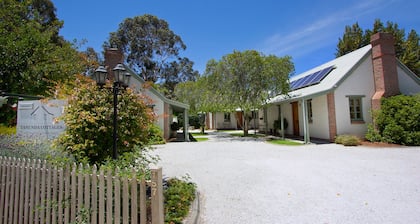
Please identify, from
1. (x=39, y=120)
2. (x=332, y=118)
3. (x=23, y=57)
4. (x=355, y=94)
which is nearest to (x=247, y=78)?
(x=332, y=118)

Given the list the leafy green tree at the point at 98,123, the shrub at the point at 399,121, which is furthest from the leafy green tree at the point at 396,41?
the leafy green tree at the point at 98,123

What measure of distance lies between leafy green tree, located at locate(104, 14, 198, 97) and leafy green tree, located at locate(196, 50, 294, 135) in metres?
15.4

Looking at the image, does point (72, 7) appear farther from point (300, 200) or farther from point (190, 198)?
point (300, 200)

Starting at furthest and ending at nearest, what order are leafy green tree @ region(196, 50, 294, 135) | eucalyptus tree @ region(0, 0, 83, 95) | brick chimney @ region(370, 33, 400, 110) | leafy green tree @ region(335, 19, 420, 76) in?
leafy green tree @ region(335, 19, 420, 76) < leafy green tree @ region(196, 50, 294, 135) < brick chimney @ region(370, 33, 400, 110) < eucalyptus tree @ region(0, 0, 83, 95)

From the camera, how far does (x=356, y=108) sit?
1377 cm

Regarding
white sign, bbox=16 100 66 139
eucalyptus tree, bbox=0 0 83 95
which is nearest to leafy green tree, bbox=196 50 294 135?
eucalyptus tree, bbox=0 0 83 95

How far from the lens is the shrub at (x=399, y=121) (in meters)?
11.1

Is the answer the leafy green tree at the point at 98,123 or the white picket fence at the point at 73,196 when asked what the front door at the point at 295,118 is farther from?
the white picket fence at the point at 73,196

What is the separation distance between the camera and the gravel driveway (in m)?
3.61

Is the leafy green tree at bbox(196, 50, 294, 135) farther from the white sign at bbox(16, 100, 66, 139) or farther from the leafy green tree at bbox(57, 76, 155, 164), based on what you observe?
the white sign at bbox(16, 100, 66, 139)

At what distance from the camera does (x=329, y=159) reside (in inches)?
329

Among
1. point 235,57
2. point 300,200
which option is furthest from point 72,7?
point 300,200

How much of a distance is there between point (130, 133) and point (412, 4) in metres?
15.4

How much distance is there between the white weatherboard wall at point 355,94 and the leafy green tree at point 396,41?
14.2 metres
